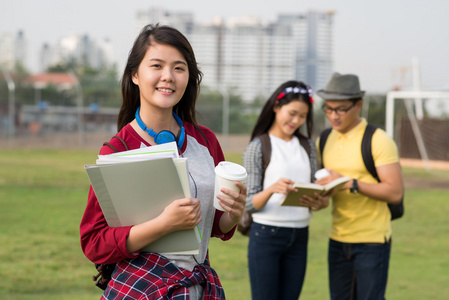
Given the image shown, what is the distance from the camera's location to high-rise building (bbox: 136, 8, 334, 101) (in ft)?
199

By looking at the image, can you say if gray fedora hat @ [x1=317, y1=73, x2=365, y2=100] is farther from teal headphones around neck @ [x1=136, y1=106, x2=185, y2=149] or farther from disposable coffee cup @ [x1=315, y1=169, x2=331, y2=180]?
teal headphones around neck @ [x1=136, y1=106, x2=185, y2=149]

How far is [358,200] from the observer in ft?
13.0

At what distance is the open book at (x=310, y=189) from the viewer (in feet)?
12.0

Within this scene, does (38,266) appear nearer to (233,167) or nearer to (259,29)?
(233,167)

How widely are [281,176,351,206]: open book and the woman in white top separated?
67mm

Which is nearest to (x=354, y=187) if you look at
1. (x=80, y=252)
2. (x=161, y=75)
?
(x=161, y=75)

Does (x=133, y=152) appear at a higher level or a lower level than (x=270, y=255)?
higher

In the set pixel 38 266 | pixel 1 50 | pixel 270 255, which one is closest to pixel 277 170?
pixel 270 255

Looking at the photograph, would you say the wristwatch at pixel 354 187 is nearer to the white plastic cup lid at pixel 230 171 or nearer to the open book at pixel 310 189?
the open book at pixel 310 189

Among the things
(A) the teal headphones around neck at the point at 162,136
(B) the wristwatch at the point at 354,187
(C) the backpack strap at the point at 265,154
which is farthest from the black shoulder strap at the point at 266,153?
(A) the teal headphones around neck at the point at 162,136

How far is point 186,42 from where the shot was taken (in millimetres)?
2180

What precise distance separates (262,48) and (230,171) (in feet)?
229

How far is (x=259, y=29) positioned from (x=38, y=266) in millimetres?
68768

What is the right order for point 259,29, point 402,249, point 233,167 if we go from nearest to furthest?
point 233,167 → point 402,249 → point 259,29
